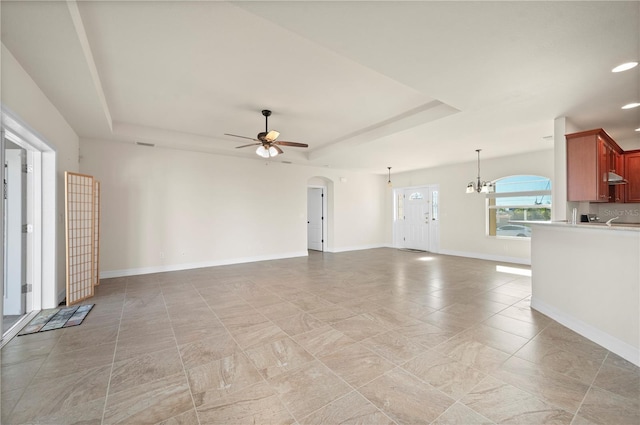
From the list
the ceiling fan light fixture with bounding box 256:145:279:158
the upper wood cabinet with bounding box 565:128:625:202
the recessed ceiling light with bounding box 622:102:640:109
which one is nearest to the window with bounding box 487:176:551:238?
the upper wood cabinet with bounding box 565:128:625:202

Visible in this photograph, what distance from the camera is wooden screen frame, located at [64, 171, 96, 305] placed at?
391 centimetres

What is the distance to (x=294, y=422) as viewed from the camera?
5.50 feet

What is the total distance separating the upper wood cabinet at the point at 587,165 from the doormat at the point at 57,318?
6.92 metres

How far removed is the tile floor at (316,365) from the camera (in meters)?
1.77

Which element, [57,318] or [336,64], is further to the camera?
[57,318]

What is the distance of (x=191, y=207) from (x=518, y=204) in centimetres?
830

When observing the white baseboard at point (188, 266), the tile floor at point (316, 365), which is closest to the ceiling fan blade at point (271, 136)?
the tile floor at point (316, 365)

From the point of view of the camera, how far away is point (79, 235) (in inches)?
166

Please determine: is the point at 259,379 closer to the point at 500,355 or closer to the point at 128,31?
the point at 500,355

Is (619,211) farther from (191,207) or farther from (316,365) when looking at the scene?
(191,207)

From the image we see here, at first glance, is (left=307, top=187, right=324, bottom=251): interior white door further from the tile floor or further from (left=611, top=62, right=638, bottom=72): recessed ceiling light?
(left=611, top=62, right=638, bottom=72): recessed ceiling light

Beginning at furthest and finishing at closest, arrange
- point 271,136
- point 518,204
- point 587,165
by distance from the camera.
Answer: point 518,204 < point 271,136 < point 587,165

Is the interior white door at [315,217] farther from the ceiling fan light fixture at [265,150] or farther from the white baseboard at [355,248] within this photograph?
the ceiling fan light fixture at [265,150]

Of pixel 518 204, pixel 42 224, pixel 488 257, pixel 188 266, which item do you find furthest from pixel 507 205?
pixel 42 224
